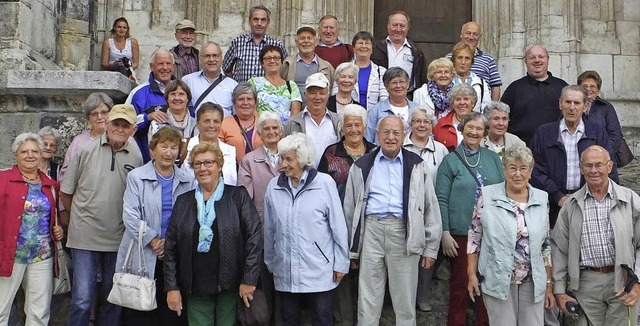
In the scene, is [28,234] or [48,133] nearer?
[28,234]

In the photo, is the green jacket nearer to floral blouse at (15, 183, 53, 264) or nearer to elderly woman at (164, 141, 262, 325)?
elderly woman at (164, 141, 262, 325)

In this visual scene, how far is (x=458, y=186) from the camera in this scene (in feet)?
19.4

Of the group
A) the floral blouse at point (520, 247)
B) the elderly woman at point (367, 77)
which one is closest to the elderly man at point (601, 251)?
the floral blouse at point (520, 247)

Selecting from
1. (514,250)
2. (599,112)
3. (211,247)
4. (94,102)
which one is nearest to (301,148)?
(211,247)

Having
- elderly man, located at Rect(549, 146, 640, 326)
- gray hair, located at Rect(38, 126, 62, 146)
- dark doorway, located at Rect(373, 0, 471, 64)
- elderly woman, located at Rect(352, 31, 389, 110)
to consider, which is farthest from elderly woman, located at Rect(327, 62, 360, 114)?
dark doorway, located at Rect(373, 0, 471, 64)

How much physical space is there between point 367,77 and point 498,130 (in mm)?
1518

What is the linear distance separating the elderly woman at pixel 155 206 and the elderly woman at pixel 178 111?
0.76 metres

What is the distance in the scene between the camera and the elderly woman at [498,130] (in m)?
6.29

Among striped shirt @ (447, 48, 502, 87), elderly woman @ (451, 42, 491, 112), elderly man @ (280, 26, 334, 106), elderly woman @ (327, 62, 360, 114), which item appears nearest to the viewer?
elderly woman @ (327, 62, 360, 114)

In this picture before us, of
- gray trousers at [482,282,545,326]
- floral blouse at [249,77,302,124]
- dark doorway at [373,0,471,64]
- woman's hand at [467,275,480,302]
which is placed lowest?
gray trousers at [482,282,545,326]

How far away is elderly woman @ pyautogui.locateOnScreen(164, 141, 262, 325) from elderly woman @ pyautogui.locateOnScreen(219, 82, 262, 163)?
0.98 m

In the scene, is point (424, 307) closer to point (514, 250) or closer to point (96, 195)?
point (514, 250)

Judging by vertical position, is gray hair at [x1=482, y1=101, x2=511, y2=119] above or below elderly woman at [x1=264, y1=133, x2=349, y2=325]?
above

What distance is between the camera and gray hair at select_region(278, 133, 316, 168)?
5500 millimetres
